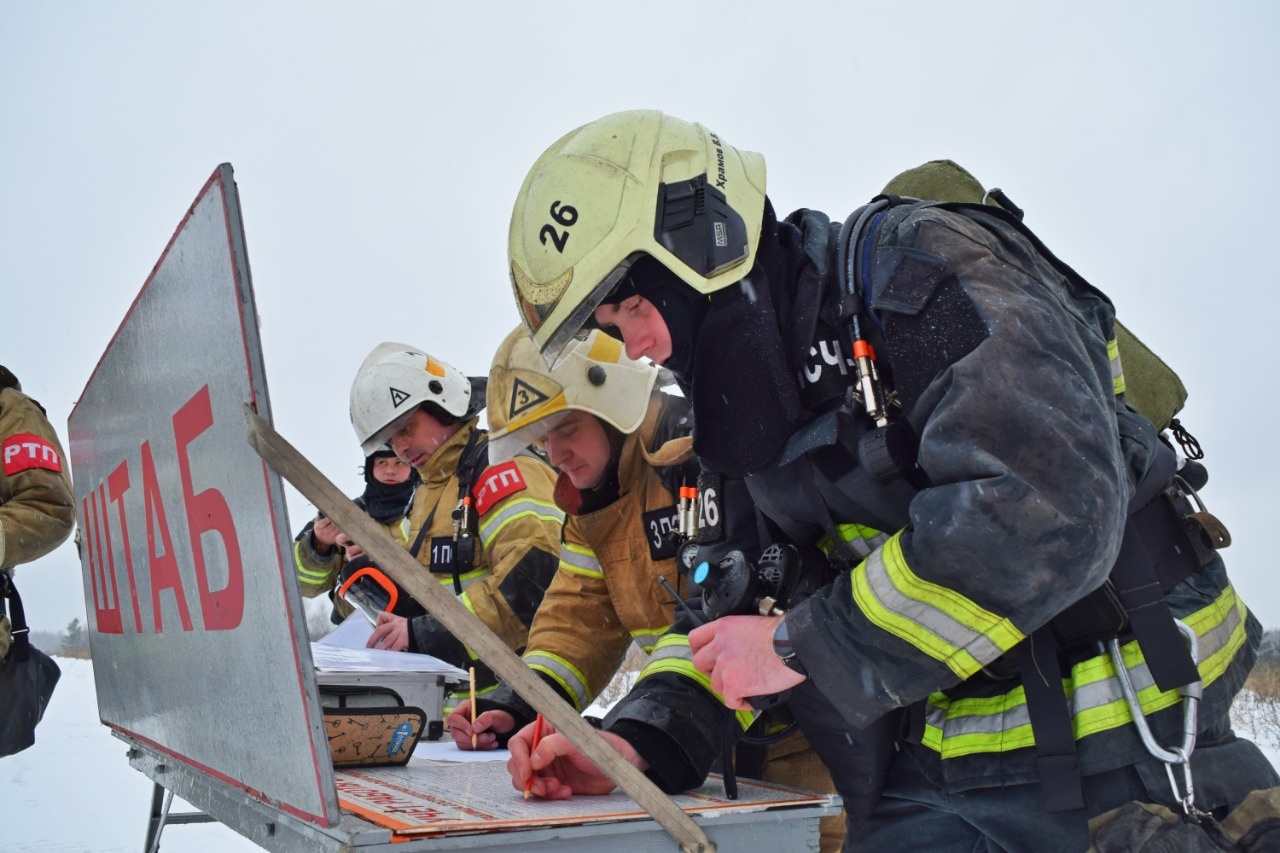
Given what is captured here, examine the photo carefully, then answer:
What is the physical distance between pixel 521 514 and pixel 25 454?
211 centimetres

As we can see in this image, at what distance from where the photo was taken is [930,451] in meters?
1.40

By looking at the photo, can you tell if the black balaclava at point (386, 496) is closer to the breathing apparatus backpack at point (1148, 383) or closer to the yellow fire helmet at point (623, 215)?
the yellow fire helmet at point (623, 215)

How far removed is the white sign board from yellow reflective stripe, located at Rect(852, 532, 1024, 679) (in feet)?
2.57

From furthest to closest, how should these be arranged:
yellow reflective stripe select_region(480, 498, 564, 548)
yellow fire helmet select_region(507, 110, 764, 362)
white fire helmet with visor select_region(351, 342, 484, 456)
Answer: white fire helmet with visor select_region(351, 342, 484, 456)
yellow reflective stripe select_region(480, 498, 564, 548)
yellow fire helmet select_region(507, 110, 764, 362)

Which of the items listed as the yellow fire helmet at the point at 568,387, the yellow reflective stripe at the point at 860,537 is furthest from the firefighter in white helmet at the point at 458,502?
the yellow reflective stripe at the point at 860,537

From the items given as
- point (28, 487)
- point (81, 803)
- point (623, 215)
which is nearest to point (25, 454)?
point (28, 487)

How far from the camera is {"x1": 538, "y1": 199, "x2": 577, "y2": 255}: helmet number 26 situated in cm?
185

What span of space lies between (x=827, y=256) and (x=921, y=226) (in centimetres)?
26

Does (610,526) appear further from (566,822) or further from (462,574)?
(566,822)

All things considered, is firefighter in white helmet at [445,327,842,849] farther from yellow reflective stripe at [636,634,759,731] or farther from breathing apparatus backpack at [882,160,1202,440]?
breathing apparatus backpack at [882,160,1202,440]

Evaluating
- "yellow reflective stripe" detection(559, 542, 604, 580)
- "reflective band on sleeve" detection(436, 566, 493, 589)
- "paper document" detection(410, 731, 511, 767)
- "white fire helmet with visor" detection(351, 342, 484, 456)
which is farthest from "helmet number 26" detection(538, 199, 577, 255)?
"white fire helmet with visor" detection(351, 342, 484, 456)

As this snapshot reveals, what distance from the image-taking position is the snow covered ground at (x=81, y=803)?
4652mm

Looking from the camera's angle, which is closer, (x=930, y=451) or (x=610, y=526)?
(x=930, y=451)

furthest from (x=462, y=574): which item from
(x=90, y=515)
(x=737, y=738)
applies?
(x=737, y=738)
